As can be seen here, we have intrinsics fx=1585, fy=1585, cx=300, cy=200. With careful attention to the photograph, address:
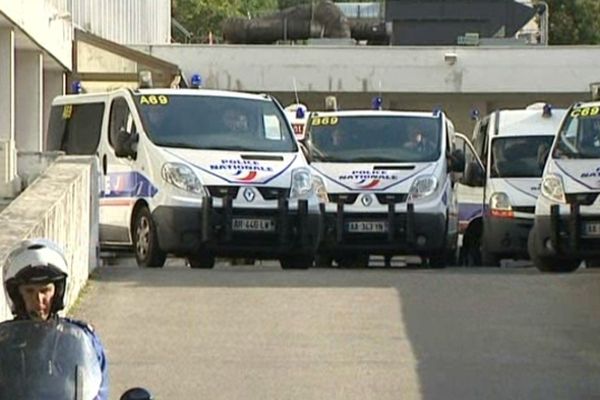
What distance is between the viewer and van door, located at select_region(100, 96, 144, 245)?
17016 mm

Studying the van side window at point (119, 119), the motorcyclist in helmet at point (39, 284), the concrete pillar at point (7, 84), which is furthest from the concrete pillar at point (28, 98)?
the motorcyclist in helmet at point (39, 284)

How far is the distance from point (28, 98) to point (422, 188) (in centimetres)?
1633

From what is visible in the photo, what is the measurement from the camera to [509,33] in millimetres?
50000

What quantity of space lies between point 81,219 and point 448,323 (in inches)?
139

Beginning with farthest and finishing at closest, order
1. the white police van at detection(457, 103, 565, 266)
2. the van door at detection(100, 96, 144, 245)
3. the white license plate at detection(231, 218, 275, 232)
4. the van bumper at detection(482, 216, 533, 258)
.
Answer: the white police van at detection(457, 103, 565, 266)
the van bumper at detection(482, 216, 533, 258)
the van door at detection(100, 96, 144, 245)
the white license plate at detection(231, 218, 275, 232)

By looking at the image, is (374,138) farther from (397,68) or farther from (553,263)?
(397,68)

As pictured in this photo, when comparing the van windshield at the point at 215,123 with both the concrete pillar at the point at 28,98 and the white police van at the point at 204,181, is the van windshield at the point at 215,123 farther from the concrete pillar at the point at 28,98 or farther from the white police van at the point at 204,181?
the concrete pillar at the point at 28,98

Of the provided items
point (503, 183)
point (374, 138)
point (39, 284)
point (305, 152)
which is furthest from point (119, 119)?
point (39, 284)

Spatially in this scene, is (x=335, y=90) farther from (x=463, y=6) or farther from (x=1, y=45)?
(x=1, y=45)

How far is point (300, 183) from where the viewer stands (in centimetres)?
1673

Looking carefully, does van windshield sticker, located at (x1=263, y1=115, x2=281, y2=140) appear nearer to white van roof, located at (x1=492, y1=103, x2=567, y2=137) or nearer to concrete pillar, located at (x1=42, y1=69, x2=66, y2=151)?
white van roof, located at (x1=492, y1=103, x2=567, y2=137)

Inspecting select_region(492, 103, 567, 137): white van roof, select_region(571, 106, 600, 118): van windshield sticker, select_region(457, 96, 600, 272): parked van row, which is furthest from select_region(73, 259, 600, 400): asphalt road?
select_region(492, 103, 567, 137): white van roof

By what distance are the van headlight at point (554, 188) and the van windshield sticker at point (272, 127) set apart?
2.93m

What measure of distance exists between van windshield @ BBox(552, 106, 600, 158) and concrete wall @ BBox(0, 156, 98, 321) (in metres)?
5.19
